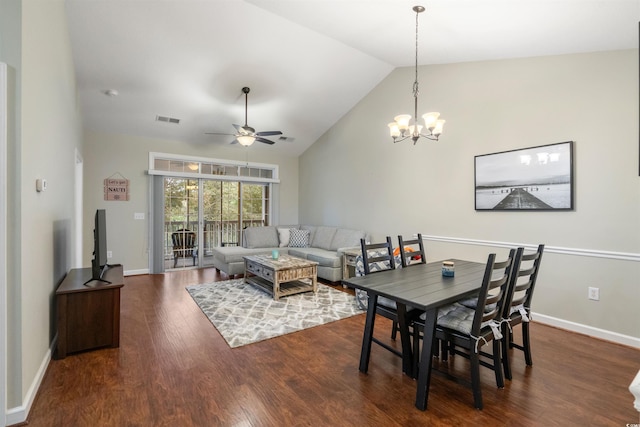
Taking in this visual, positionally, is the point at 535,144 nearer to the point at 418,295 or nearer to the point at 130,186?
the point at 418,295

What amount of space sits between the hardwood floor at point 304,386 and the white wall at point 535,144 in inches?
22.8

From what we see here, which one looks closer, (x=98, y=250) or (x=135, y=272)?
(x=98, y=250)

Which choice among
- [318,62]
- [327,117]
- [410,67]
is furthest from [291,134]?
[410,67]

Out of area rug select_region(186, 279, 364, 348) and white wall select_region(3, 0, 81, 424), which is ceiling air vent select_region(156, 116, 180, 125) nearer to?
white wall select_region(3, 0, 81, 424)

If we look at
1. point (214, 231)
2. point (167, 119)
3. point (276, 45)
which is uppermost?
point (276, 45)

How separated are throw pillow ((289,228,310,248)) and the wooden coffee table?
5.18 feet

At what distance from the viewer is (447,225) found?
4.27m

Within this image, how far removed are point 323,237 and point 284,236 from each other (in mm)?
887

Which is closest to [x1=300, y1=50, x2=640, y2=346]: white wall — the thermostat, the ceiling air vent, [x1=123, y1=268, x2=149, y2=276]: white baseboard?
the ceiling air vent

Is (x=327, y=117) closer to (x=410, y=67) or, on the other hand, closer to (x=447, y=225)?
(x=410, y=67)

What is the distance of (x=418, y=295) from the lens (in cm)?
200

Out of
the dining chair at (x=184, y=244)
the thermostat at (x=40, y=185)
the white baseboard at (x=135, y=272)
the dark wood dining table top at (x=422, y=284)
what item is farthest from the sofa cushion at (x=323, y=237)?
the thermostat at (x=40, y=185)

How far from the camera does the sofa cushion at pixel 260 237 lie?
20.4 feet

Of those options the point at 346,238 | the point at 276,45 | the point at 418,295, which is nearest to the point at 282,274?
the point at 346,238
